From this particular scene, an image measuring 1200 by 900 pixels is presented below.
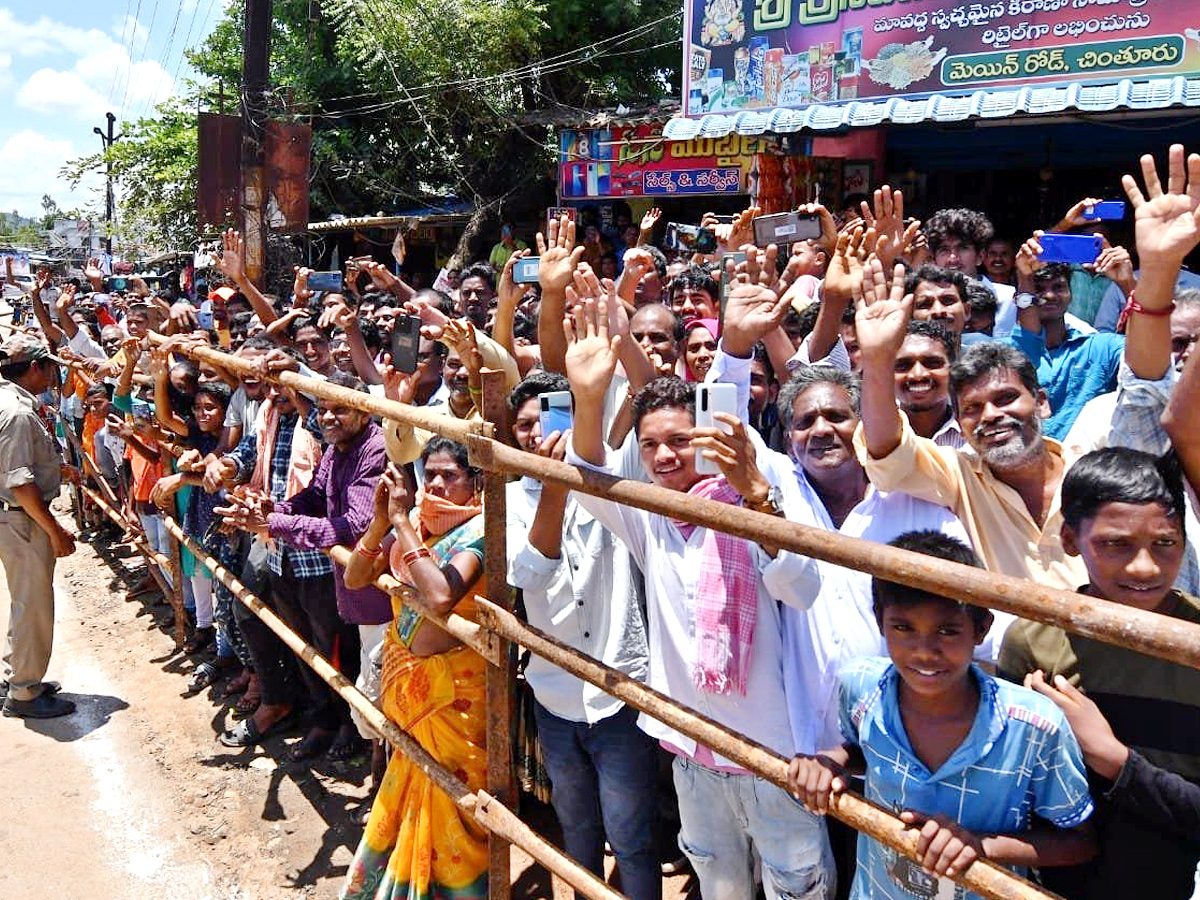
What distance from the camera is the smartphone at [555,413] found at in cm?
240

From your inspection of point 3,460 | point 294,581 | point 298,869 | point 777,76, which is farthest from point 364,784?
point 777,76

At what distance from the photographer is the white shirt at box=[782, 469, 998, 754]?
7.20 feet

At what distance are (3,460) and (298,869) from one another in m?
2.93

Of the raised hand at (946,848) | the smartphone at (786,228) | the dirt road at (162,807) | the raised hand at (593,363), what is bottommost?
the dirt road at (162,807)

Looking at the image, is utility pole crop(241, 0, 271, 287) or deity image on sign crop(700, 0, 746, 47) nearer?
deity image on sign crop(700, 0, 746, 47)

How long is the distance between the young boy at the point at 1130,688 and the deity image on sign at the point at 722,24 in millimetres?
8103

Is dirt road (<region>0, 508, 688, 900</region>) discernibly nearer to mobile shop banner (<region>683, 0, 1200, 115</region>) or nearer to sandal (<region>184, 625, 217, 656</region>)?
sandal (<region>184, 625, 217, 656</region>)

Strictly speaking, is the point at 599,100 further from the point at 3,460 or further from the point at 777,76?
the point at 3,460

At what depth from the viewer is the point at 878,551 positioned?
4.77 ft

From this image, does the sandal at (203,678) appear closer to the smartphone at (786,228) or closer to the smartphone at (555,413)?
the smartphone at (555,413)

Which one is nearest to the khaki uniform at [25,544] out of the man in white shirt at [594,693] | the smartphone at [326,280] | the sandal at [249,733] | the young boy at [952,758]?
the sandal at [249,733]

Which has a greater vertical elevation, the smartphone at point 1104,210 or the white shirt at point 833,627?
the smartphone at point 1104,210

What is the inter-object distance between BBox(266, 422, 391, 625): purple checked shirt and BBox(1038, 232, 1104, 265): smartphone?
2614 mm

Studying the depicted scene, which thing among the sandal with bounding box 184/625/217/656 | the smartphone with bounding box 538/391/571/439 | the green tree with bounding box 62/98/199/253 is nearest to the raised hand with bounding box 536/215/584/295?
the smartphone with bounding box 538/391/571/439
